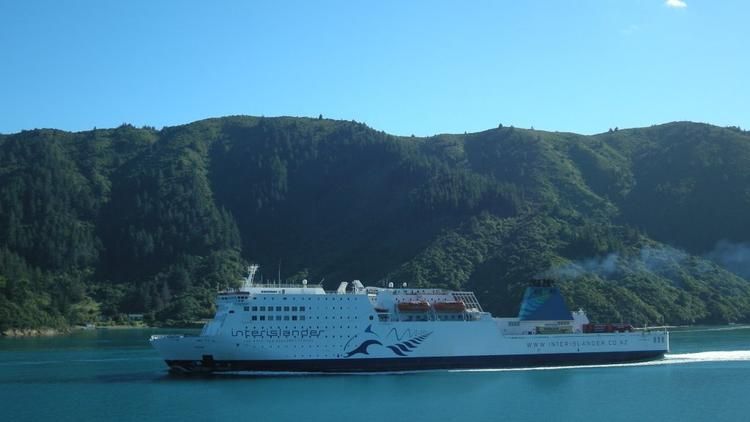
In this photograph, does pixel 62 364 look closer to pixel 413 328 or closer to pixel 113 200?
pixel 413 328

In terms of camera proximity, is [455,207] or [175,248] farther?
[175,248]

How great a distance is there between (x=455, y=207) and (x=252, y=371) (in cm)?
5986

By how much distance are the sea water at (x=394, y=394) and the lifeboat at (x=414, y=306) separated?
3.08 m

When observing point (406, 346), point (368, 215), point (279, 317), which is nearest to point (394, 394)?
point (406, 346)

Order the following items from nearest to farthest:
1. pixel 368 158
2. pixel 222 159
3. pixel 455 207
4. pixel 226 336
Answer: pixel 226 336 → pixel 455 207 → pixel 368 158 → pixel 222 159

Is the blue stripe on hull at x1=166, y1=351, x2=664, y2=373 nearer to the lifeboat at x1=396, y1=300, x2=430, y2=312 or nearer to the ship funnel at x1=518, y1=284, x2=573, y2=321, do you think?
the ship funnel at x1=518, y1=284, x2=573, y2=321

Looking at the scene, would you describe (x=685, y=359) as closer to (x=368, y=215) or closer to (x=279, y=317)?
(x=279, y=317)

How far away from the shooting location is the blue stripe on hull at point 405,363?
37.7 meters

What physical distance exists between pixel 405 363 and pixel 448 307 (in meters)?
3.53

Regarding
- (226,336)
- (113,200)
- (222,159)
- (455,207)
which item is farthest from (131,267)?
(226,336)

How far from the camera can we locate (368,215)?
116m

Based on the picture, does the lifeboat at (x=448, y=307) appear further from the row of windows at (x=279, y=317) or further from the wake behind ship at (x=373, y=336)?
the row of windows at (x=279, y=317)

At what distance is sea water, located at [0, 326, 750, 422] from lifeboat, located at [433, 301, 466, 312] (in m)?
2.99

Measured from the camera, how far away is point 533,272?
7425 cm
